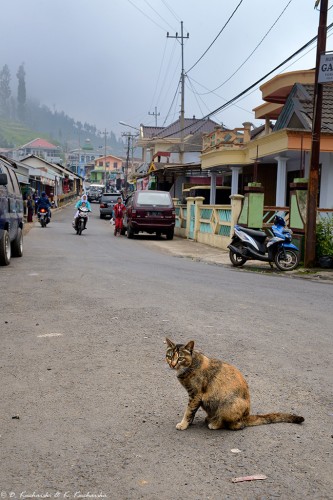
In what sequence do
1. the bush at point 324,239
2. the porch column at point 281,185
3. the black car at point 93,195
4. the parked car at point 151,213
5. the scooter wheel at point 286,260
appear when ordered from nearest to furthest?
the scooter wheel at point 286,260, the bush at point 324,239, the porch column at point 281,185, the parked car at point 151,213, the black car at point 93,195

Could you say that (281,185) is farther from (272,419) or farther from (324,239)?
(272,419)

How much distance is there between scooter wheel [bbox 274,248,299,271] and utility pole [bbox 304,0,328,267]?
0.40m

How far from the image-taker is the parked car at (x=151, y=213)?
79.5 feet

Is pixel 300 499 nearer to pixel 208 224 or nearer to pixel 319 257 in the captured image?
pixel 319 257

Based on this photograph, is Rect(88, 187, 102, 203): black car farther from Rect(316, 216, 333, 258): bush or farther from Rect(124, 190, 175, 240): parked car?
Rect(316, 216, 333, 258): bush

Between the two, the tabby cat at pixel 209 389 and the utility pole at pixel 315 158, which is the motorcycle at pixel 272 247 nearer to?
the utility pole at pixel 315 158

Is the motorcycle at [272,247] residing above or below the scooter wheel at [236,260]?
above

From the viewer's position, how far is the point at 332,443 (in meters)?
3.79

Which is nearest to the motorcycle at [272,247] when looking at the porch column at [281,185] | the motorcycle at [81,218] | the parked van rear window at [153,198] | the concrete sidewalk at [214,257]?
the concrete sidewalk at [214,257]

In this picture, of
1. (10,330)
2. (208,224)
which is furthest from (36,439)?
(208,224)

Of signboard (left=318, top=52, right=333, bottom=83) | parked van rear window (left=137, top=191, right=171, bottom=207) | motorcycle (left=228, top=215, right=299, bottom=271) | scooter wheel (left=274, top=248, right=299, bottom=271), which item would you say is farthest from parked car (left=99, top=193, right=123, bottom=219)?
signboard (left=318, top=52, right=333, bottom=83)

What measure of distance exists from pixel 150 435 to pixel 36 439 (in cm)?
73

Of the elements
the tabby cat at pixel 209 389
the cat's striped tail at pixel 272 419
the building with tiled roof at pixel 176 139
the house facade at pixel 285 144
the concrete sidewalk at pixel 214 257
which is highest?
the building with tiled roof at pixel 176 139

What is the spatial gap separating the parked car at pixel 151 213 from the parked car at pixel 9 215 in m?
9.39
